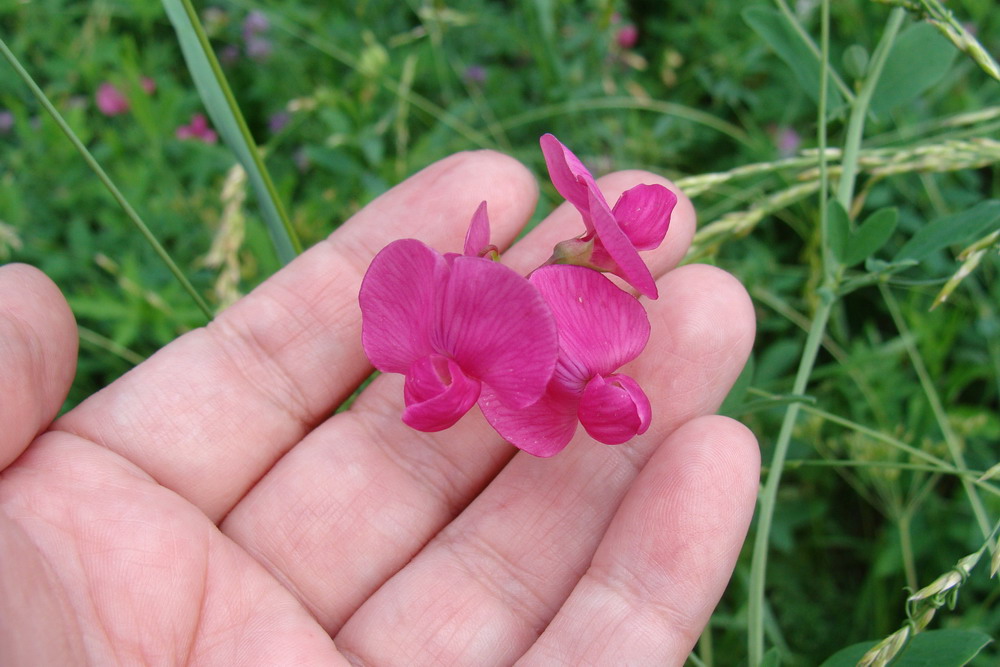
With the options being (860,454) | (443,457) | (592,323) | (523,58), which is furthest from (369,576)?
(523,58)

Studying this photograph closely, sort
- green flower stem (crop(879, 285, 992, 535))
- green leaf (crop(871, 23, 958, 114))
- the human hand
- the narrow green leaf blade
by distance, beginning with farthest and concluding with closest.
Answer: green leaf (crop(871, 23, 958, 114))
green flower stem (crop(879, 285, 992, 535))
the human hand
the narrow green leaf blade

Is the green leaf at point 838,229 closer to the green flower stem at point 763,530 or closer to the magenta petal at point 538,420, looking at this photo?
the green flower stem at point 763,530

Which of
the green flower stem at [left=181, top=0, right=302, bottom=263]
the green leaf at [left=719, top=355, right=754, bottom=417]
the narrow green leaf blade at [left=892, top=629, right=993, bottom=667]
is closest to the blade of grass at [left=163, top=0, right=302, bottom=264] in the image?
the green flower stem at [left=181, top=0, right=302, bottom=263]

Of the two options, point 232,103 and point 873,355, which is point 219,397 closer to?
point 232,103

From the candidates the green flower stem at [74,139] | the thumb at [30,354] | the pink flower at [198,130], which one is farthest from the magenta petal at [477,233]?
the pink flower at [198,130]

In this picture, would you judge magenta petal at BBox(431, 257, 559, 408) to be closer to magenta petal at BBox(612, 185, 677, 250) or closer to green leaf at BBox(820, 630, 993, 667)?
magenta petal at BBox(612, 185, 677, 250)

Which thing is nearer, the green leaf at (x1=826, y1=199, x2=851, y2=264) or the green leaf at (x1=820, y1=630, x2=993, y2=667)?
the green leaf at (x1=820, y1=630, x2=993, y2=667)

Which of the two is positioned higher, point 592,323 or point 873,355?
point 592,323

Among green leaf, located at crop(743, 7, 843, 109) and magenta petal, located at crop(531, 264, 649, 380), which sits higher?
green leaf, located at crop(743, 7, 843, 109)
